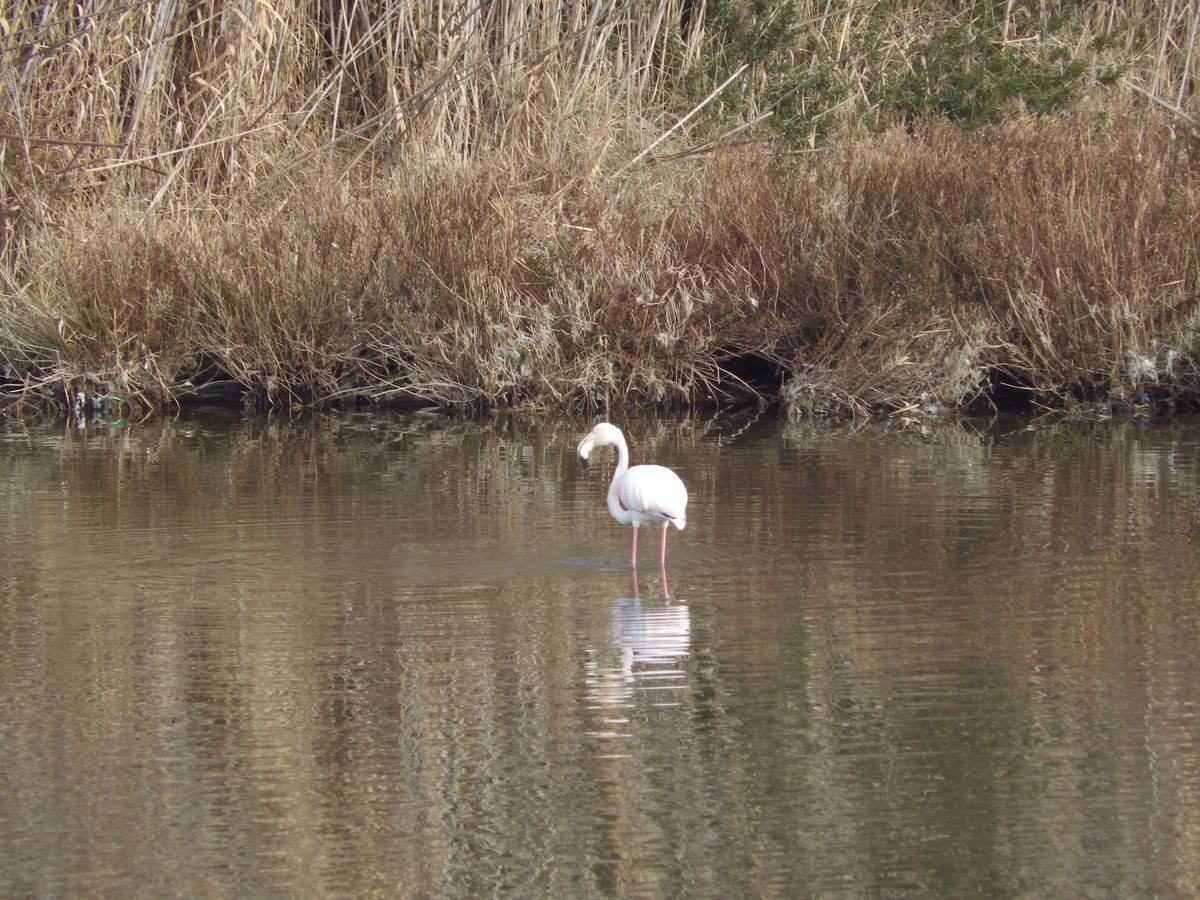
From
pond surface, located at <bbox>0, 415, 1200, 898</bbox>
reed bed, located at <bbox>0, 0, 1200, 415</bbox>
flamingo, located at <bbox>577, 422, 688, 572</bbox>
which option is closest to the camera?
pond surface, located at <bbox>0, 415, 1200, 898</bbox>

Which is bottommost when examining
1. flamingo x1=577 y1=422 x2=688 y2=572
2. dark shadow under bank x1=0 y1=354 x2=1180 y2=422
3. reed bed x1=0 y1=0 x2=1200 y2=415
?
dark shadow under bank x1=0 y1=354 x2=1180 y2=422

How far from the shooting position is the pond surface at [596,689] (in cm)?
420

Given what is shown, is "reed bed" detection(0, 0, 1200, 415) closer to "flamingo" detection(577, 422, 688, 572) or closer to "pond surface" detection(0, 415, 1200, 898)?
"pond surface" detection(0, 415, 1200, 898)

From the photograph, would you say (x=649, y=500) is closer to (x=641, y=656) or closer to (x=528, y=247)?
(x=641, y=656)

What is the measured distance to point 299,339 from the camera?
13.2m

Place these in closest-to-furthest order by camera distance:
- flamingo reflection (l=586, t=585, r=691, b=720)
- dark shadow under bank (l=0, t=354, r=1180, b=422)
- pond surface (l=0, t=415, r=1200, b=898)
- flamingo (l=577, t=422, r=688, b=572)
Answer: pond surface (l=0, t=415, r=1200, b=898) → flamingo reflection (l=586, t=585, r=691, b=720) → flamingo (l=577, t=422, r=688, b=572) → dark shadow under bank (l=0, t=354, r=1180, b=422)

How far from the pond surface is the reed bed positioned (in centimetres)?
318

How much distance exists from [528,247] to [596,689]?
808 cm

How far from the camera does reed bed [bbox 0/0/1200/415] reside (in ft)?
41.6

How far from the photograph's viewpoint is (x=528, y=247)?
13.3 meters

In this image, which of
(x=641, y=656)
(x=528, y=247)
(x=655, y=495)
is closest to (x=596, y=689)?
(x=641, y=656)

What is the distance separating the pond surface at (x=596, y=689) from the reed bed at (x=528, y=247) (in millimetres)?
3179

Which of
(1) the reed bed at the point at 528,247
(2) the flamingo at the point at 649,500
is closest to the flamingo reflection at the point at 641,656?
(2) the flamingo at the point at 649,500

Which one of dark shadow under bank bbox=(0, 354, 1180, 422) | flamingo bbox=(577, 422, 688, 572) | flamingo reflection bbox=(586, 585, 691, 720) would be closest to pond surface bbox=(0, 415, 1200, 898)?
flamingo reflection bbox=(586, 585, 691, 720)
